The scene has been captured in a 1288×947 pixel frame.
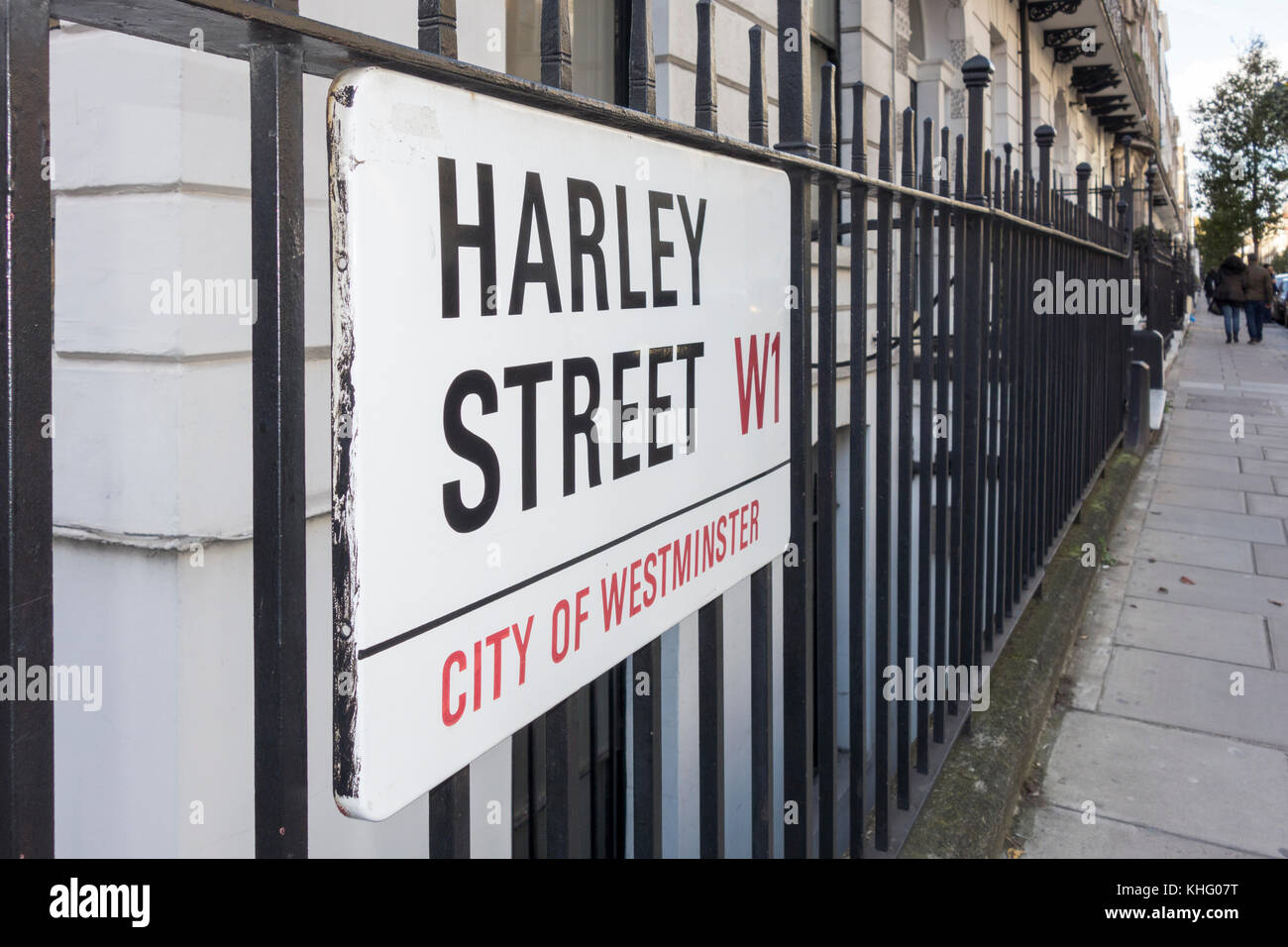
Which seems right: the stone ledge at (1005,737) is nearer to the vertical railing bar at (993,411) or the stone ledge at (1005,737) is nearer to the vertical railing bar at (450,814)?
the vertical railing bar at (993,411)

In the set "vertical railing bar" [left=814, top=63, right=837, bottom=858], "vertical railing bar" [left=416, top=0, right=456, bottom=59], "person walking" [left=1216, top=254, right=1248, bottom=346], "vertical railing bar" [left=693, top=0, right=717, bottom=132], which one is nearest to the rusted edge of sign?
"vertical railing bar" [left=416, top=0, right=456, bottom=59]

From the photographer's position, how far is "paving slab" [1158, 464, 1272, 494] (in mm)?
8469

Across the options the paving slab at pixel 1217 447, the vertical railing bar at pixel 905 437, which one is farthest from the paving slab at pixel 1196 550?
the vertical railing bar at pixel 905 437

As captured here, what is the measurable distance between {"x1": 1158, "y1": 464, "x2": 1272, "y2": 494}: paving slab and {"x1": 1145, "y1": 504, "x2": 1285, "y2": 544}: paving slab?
1011 mm

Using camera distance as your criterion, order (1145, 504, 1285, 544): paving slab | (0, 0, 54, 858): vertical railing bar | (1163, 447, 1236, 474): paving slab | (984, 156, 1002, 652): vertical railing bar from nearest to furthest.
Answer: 1. (0, 0, 54, 858): vertical railing bar
2. (984, 156, 1002, 652): vertical railing bar
3. (1145, 504, 1285, 544): paving slab
4. (1163, 447, 1236, 474): paving slab

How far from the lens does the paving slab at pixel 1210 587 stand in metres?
5.48

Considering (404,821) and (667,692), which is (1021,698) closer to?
(667,692)

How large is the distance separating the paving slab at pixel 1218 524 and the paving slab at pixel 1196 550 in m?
0.13

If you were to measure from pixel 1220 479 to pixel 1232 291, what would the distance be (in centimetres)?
1631

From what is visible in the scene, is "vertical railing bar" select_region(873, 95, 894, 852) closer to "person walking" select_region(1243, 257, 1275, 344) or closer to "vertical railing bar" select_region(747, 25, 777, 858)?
"vertical railing bar" select_region(747, 25, 777, 858)

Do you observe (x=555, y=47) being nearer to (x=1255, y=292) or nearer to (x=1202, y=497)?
(x=1202, y=497)

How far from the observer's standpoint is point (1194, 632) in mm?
5094

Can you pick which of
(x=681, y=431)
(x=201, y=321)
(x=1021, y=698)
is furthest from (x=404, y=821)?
(x=1021, y=698)

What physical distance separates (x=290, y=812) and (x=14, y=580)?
1.20 feet
